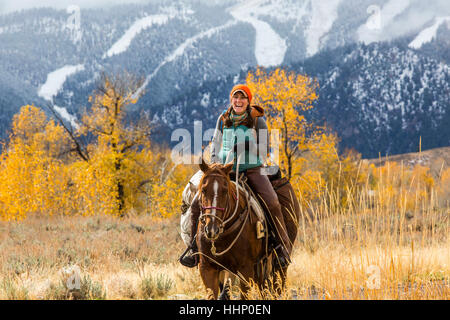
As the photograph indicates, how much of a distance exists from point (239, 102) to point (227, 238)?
1.91 m

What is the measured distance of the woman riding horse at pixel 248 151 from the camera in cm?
576

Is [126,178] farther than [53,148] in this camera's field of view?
No

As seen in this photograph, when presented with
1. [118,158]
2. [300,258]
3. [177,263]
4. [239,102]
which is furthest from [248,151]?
[118,158]

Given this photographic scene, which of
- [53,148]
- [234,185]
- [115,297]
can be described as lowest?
[115,297]

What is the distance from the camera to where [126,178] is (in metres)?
25.5

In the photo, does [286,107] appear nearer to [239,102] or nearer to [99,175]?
[99,175]

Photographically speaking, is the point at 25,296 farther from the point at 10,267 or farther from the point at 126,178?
the point at 126,178

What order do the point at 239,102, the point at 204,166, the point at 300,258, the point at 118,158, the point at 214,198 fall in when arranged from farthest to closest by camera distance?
the point at 118,158, the point at 300,258, the point at 239,102, the point at 204,166, the point at 214,198

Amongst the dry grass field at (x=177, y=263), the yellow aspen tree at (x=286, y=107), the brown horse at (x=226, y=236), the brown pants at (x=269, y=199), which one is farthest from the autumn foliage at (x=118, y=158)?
the brown horse at (x=226, y=236)

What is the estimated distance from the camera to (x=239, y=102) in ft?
19.4

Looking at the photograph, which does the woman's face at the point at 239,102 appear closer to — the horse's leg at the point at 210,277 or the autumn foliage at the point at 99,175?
the horse's leg at the point at 210,277

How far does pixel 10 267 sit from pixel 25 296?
9.68 ft

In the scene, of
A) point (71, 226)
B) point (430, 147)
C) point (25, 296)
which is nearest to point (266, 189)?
point (25, 296)

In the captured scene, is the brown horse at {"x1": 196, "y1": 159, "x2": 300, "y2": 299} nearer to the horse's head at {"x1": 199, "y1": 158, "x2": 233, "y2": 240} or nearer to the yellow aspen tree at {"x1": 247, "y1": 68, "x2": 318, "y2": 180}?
the horse's head at {"x1": 199, "y1": 158, "x2": 233, "y2": 240}
